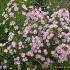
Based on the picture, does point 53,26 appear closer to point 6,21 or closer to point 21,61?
point 21,61

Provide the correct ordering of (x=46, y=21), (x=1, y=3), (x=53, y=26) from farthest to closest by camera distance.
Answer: (x=1, y=3) < (x=46, y=21) < (x=53, y=26)

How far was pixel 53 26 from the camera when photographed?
3.33 meters

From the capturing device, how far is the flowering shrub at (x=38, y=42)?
3338 millimetres

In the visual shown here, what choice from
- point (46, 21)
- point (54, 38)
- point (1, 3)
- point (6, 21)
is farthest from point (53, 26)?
point (1, 3)

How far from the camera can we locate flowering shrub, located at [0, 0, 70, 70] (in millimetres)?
3338

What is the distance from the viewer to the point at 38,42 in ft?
10.9

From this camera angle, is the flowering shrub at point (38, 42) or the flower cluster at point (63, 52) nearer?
the flower cluster at point (63, 52)

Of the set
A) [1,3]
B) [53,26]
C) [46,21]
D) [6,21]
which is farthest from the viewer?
[1,3]

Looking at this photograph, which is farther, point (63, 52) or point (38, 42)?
point (38, 42)

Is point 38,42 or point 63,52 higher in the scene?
point 38,42

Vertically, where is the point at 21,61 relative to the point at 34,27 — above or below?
below

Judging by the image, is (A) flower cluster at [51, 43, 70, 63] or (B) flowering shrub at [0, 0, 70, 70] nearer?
(A) flower cluster at [51, 43, 70, 63]

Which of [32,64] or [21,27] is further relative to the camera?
[21,27]

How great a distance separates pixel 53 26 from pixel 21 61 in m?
0.52
